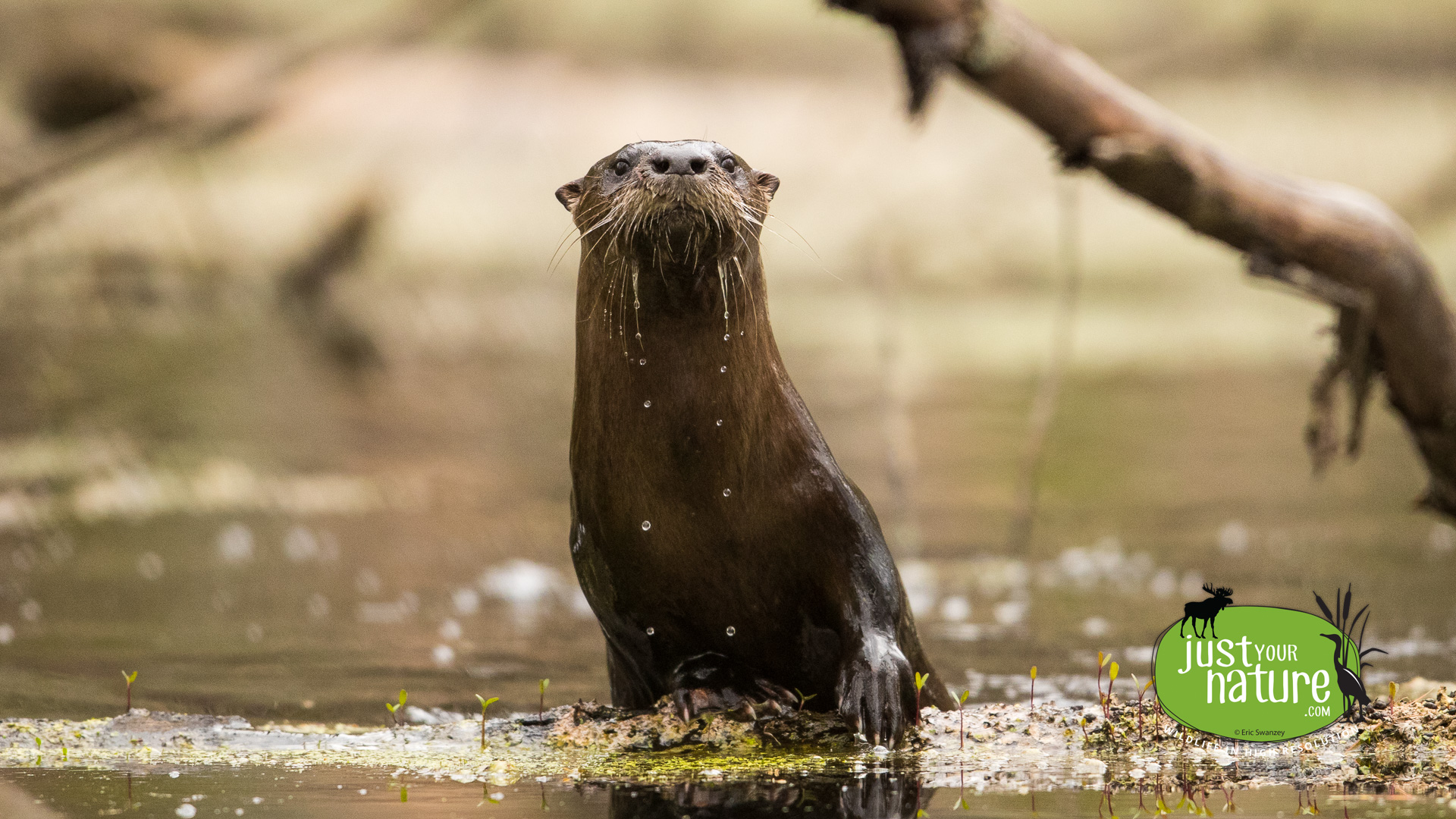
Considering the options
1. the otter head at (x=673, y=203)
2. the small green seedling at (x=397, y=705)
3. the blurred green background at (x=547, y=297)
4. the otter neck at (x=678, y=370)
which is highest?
the blurred green background at (x=547, y=297)

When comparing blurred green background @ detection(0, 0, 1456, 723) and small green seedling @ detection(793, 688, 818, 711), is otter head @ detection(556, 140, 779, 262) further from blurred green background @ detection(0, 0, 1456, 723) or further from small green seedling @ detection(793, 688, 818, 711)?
blurred green background @ detection(0, 0, 1456, 723)

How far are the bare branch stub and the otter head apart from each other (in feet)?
1.34

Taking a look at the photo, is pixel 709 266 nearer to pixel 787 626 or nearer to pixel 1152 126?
pixel 787 626

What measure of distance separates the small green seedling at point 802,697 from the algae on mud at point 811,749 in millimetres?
32

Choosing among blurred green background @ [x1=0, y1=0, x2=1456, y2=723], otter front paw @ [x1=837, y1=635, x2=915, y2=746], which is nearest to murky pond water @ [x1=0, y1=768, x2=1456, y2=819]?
otter front paw @ [x1=837, y1=635, x2=915, y2=746]

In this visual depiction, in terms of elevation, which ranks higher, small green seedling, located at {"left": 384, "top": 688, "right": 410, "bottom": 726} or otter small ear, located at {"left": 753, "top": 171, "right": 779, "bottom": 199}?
otter small ear, located at {"left": 753, "top": 171, "right": 779, "bottom": 199}

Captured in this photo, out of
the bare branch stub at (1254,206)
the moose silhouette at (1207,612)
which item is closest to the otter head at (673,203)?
the bare branch stub at (1254,206)

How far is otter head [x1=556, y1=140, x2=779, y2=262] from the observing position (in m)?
3.04

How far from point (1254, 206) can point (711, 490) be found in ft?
5.12

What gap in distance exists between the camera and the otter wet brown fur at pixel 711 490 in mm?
3135

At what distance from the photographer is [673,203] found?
304 centimetres

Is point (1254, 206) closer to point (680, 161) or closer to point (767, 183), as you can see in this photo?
point (767, 183)

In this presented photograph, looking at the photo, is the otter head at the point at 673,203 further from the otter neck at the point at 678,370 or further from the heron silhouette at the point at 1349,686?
the heron silhouette at the point at 1349,686

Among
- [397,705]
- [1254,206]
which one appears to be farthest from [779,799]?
[1254,206]
